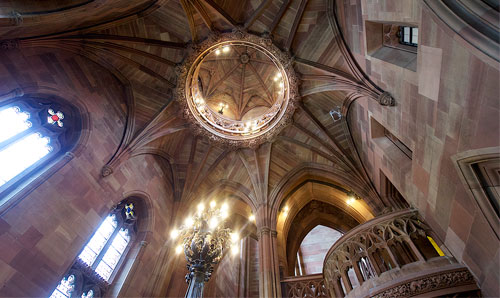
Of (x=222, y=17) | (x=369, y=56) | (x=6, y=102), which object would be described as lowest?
(x=6, y=102)

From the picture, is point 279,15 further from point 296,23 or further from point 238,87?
point 238,87

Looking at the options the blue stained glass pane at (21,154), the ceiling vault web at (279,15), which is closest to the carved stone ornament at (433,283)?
the blue stained glass pane at (21,154)

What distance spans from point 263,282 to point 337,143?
5.73 m

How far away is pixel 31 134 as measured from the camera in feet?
21.5

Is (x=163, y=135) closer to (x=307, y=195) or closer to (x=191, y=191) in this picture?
(x=191, y=191)

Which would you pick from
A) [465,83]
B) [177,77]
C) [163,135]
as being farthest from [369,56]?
[163,135]

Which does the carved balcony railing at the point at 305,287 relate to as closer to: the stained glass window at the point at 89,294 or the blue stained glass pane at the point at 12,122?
the stained glass window at the point at 89,294

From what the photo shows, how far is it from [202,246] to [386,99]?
16.8ft

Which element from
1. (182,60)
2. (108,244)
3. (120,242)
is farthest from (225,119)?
(108,244)

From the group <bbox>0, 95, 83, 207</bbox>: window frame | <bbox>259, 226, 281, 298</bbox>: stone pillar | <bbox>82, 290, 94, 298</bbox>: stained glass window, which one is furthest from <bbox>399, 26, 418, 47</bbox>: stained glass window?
<bbox>82, 290, 94, 298</bbox>: stained glass window

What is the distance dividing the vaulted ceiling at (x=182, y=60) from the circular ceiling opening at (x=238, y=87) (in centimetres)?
45

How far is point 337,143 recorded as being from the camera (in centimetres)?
1025

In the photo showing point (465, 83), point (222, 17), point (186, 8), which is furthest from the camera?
point (222, 17)

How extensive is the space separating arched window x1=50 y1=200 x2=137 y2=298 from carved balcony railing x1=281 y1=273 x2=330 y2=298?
4.99 m
